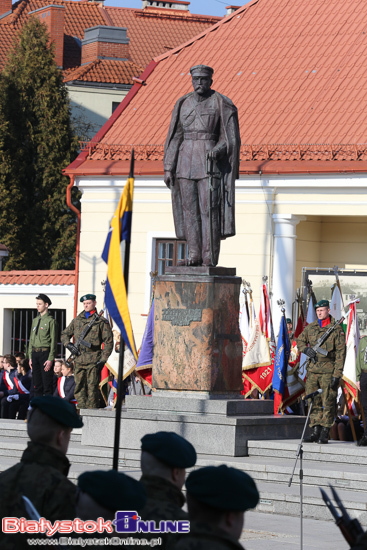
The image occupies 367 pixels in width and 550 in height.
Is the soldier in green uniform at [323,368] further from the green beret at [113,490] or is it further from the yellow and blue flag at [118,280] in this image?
the green beret at [113,490]

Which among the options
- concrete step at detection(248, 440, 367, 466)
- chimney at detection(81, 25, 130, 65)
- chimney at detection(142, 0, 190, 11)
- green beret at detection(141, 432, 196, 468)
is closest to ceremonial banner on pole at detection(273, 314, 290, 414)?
concrete step at detection(248, 440, 367, 466)

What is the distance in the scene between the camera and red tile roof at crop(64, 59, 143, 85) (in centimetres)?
3531

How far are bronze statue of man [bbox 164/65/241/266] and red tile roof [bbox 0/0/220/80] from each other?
83.4 feet

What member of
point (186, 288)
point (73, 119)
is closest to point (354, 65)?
point (186, 288)

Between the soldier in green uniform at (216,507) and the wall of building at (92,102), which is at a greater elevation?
the wall of building at (92,102)

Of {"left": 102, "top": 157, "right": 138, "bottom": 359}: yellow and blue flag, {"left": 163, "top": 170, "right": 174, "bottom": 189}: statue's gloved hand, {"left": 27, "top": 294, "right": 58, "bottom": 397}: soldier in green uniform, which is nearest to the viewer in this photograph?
{"left": 102, "top": 157, "right": 138, "bottom": 359}: yellow and blue flag

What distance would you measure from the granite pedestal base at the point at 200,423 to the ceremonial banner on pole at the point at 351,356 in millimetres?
893

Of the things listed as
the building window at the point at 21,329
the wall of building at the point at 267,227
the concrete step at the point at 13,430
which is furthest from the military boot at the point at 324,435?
the building window at the point at 21,329

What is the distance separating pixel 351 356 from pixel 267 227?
24.9ft

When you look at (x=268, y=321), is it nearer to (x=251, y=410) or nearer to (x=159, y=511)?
(x=251, y=410)

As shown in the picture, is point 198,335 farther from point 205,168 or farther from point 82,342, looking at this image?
point 82,342

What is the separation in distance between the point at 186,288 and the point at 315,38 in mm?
12160

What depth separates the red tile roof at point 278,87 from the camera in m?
21.7

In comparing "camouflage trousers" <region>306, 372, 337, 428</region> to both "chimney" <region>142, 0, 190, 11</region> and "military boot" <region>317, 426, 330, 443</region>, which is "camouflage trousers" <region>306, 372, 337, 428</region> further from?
"chimney" <region>142, 0, 190, 11</region>
